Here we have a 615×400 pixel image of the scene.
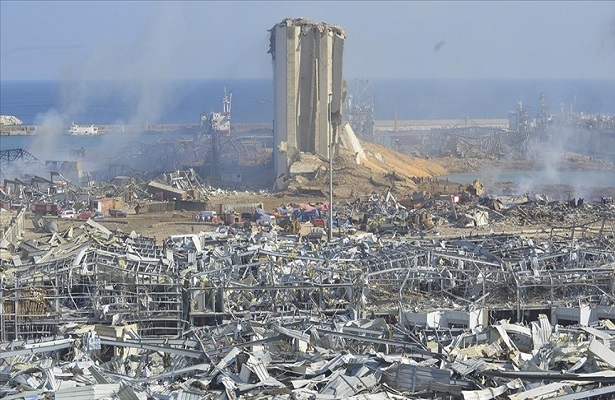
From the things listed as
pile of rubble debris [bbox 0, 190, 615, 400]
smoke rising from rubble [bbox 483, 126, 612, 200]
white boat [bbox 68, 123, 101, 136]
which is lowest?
pile of rubble debris [bbox 0, 190, 615, 400]

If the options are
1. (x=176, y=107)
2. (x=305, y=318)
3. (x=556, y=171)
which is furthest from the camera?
(x=176, y=107)

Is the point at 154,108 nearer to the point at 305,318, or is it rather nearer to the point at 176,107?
the point at 176,107

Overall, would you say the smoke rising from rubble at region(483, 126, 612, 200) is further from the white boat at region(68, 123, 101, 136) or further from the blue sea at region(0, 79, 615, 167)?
the white boat at region(68, 123, 101, 136)

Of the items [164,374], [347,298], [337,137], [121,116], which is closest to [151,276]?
[347,298]

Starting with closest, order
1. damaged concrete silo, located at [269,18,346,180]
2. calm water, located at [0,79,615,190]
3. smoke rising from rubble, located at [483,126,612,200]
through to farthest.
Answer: damaged concrete silo, located at [269,18,346,180] < smoke rising from rubble, located at [483,126,612,200] < calm water, located at [0,79,615,190]

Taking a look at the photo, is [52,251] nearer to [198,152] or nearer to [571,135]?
[198,152]

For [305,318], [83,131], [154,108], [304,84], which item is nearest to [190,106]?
[154,108]

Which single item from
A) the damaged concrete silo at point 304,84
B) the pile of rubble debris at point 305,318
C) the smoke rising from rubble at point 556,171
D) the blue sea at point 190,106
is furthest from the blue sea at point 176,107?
the pile of rubble debris at point 305,318

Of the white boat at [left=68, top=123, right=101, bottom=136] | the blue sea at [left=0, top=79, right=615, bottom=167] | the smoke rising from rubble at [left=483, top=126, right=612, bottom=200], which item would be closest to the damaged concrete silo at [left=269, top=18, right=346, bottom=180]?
the smoke rising from rubble at [left=483, top=126, right=612, bottom=200]
